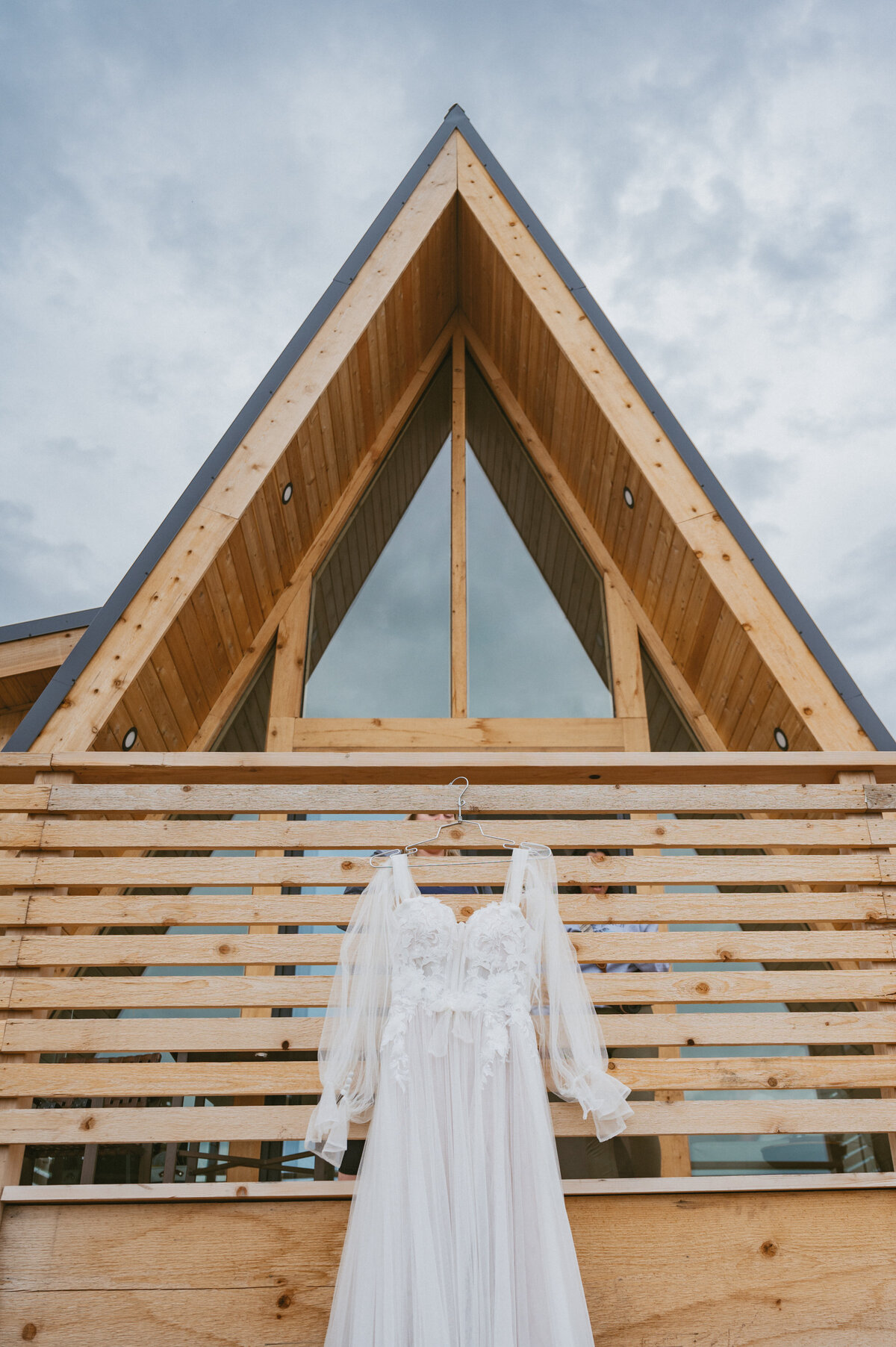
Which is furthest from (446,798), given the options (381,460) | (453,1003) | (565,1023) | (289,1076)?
(381,460)

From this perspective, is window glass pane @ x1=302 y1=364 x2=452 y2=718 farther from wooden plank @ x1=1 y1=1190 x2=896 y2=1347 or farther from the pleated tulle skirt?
wooden plank @ x1=1 y1=1190 x2=896 y2=1347

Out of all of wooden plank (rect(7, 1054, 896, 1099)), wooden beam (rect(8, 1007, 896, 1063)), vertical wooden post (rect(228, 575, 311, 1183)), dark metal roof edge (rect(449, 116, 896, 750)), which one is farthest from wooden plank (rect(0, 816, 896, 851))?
vertical wooden post (rect(228, 575, 311, 1183))

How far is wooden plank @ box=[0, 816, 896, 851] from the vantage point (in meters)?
3.39

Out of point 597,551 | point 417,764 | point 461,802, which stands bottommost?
point 461,802

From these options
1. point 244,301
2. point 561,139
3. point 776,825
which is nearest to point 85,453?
point 244,301

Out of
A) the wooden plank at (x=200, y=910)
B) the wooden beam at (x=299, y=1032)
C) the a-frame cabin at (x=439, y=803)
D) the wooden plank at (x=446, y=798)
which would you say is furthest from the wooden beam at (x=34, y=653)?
the wooden beam at (x=299, y=1032)

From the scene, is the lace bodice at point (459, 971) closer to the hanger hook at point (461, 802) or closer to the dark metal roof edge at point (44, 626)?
the hanger hook at point (461, 802)

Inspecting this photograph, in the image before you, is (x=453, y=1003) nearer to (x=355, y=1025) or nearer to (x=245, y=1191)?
(x=355, y=1025)

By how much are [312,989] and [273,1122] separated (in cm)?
45

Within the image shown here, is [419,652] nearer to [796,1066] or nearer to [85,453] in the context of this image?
[796,1066]

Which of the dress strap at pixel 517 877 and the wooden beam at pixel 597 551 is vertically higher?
the wooden beam at pixel 597 551

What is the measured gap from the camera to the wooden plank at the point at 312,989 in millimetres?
3158

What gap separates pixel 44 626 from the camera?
575 centimetres

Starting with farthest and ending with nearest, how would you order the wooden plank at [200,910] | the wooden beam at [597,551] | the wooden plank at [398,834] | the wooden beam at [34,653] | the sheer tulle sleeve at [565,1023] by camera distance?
1. the wooden beam at [34,653]
2. the wooden beam at [597,551]
3. the wooden plank at [398,834]
4. the wooden plank at [200,910]
5. the sheer tulle sleeve at [565,1023]
